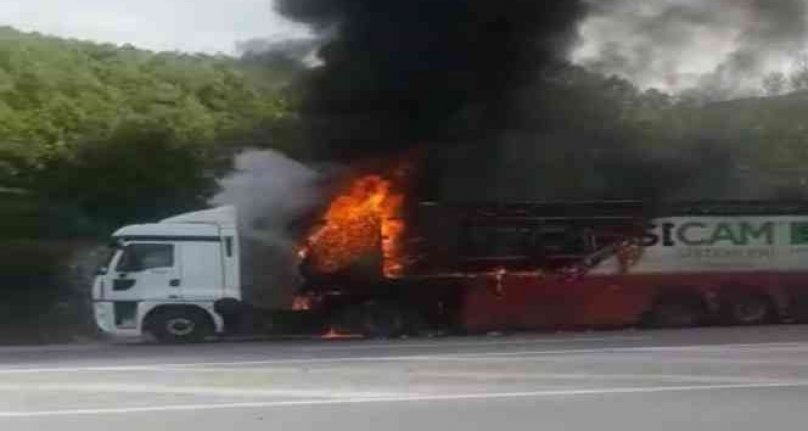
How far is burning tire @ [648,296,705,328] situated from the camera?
1844cm

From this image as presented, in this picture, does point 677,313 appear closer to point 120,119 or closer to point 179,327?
point 179,327

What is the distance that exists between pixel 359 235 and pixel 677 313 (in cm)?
405

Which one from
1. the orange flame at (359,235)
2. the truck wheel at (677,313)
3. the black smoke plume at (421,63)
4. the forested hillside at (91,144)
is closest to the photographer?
the orange flame at (359,235)

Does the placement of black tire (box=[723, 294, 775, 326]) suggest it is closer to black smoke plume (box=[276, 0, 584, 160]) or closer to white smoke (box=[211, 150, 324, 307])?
black smoke plume (box=[276, 0, 584, 160])

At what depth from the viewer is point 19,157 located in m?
21.0

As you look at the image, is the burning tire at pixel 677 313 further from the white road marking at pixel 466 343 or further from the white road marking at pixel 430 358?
the white road marking at pixel 430 358

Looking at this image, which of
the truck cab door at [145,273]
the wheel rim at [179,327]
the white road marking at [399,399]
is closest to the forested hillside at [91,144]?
the truck cab door at [145,273]

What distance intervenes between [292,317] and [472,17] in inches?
246

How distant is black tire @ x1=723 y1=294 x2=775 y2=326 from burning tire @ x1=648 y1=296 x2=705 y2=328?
36 cm

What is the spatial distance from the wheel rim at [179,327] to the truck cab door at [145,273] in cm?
30

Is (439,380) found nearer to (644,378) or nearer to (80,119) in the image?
(644,378)

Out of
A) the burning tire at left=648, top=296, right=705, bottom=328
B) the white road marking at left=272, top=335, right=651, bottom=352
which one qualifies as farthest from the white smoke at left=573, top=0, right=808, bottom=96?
the white road marking at left=272, top=335, right=651, bottom=352

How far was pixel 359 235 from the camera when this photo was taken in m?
18.6

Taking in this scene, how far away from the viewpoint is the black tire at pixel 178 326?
57.2ft
